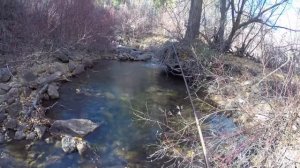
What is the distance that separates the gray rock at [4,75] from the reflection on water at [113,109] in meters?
1.53

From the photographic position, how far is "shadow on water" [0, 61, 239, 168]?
21.3 feet

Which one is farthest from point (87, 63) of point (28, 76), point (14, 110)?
point (14, 110)

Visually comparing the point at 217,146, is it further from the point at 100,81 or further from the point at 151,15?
the point at 151,15

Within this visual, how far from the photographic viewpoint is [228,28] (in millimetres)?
16594

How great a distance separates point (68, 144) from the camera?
677cm

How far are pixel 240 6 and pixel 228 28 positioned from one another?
1910 millimetres

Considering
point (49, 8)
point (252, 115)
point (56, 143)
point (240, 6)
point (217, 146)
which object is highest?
point (240, 6)

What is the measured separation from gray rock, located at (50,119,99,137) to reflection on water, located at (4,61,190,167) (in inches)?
7.5

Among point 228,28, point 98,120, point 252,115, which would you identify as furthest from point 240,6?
point 252,115

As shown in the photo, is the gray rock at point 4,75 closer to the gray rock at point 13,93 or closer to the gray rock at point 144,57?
the gray rock at point 13,93

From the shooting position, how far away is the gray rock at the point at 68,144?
6.69 meters

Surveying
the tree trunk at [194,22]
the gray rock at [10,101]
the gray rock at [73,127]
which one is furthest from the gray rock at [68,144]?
the tree trunk at [194,22]

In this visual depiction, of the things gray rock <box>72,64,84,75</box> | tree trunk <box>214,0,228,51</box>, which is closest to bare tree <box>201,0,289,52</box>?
tree trunk <box>214,0,228,51</box>

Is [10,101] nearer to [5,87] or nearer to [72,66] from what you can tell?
[5,87]
